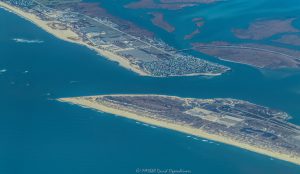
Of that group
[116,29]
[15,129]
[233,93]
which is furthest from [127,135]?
[116,29]

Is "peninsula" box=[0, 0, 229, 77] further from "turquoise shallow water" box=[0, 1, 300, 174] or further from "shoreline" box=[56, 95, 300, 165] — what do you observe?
"shoreline" box=[56, 95, 300, 165]

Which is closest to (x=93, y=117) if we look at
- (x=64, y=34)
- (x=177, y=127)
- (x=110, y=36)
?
(x=177, y=127)

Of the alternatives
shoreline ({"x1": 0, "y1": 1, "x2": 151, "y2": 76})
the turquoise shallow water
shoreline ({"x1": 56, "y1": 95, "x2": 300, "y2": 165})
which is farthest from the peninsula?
shoreline ({"x1": 56, "y1": 95, "x2": 300, "y2": 165})

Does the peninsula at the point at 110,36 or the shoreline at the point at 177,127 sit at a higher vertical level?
the peninsula at the point at 110,36

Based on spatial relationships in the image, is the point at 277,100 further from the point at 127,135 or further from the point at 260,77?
the point at 127,135

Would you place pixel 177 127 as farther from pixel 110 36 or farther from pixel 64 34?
pixel 64 34

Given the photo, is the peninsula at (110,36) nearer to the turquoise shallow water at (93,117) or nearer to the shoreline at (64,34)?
the shoreline at (64,34)

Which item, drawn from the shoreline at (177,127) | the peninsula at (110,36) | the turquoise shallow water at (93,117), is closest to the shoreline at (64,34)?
the peninsula at (110,36)
